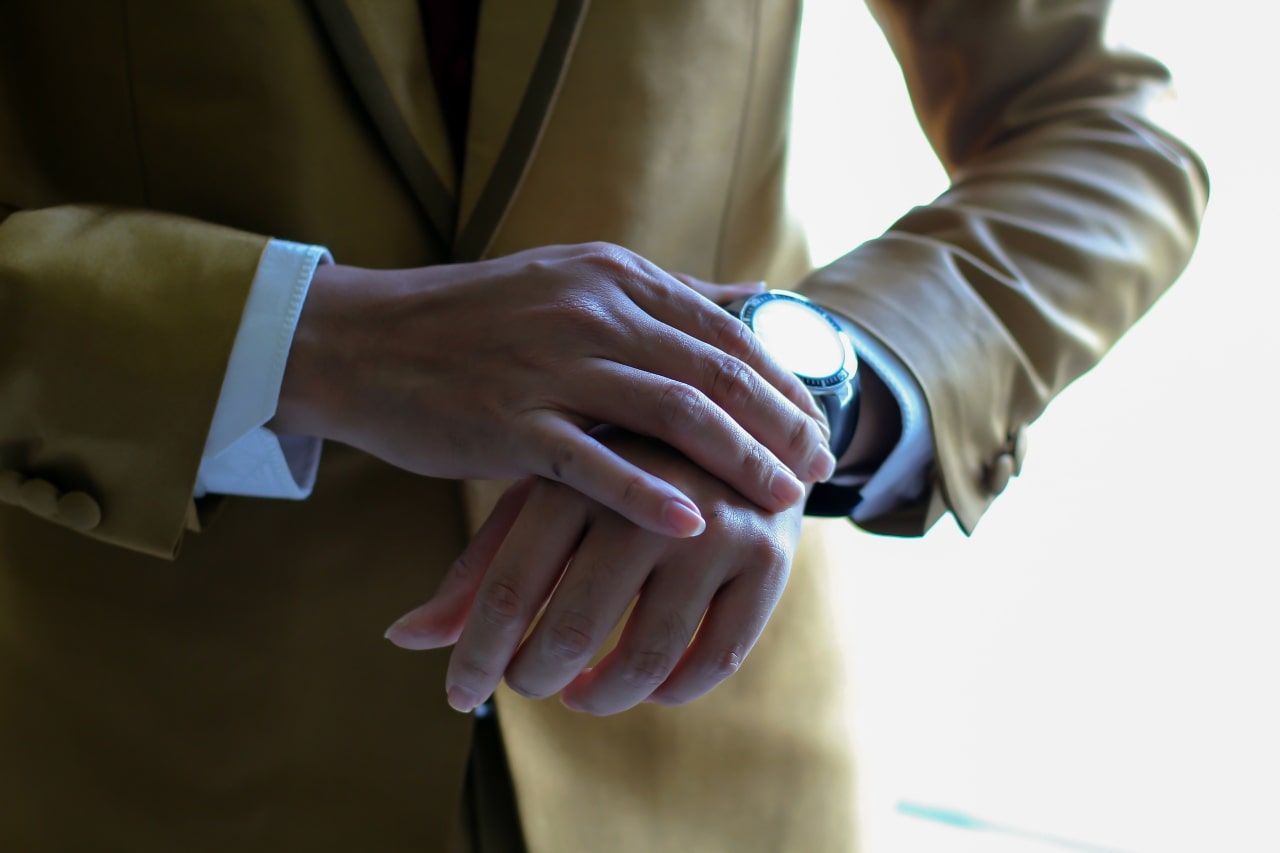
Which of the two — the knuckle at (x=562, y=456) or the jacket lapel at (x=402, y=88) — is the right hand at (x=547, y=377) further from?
the jacket lapel at (x=402, y=88)

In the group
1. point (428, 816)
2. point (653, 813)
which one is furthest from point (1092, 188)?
point (428, 816)

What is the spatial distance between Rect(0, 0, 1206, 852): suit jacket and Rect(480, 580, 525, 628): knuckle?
0.21 metres

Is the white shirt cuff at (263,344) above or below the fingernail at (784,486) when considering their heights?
above

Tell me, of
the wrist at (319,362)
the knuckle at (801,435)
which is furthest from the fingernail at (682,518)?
the wrist at (319,362)

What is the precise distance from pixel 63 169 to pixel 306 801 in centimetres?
52

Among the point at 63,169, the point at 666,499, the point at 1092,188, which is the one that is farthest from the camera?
the point at 1092,188

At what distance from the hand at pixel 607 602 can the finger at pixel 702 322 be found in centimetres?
8

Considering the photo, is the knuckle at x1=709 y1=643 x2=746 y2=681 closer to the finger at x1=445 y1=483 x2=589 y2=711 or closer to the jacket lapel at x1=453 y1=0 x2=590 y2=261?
the finger at x1=445 y1=483 x2=589 y2=711

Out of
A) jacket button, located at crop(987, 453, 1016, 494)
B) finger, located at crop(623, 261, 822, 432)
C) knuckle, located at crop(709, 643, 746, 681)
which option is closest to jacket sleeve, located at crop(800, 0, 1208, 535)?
jacket button, located at crop(987, 453, 1016, 494)

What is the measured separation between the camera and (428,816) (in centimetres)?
74

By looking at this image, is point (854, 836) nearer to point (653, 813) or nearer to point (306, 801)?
point (653, 813)

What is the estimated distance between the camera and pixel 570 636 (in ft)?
1.57

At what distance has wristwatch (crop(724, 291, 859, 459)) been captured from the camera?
0.62m

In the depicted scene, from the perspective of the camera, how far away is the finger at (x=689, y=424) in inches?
19.8
